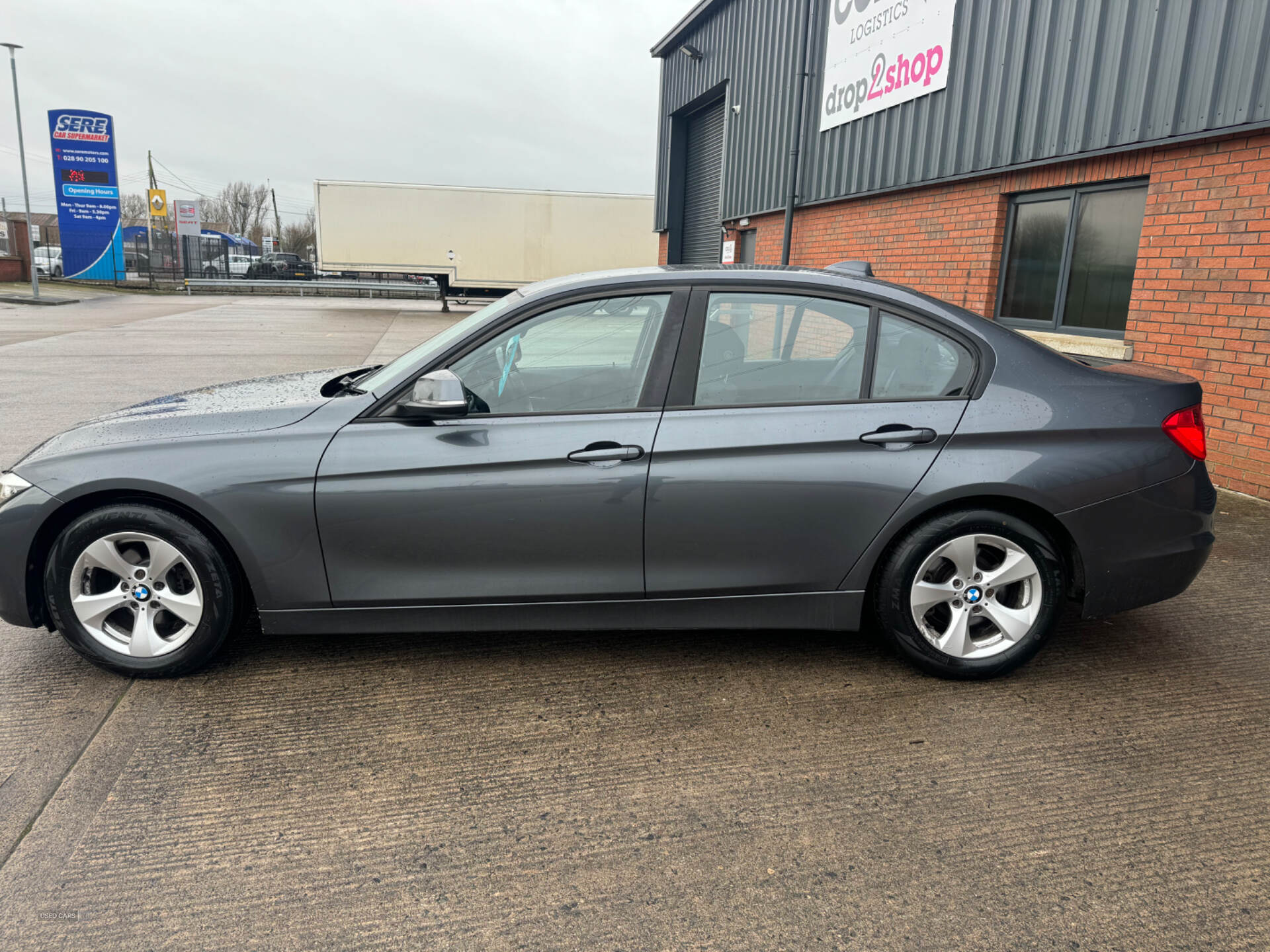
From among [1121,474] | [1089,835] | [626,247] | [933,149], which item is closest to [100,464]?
[1089,835]

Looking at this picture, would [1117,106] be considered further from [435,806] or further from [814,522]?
[435,806]

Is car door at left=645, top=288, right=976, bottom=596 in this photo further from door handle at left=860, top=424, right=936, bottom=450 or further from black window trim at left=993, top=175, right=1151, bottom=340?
black window trim at left=993, top=175, right=1151, bottom=340

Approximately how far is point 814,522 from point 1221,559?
9.93 feet

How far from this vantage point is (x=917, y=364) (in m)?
3.30

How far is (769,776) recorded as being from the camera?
8.95 feet

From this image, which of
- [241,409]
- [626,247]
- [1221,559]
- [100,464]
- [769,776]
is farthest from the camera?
[626,247]

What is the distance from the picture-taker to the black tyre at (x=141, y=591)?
3.08m

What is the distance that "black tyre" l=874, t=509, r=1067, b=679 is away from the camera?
3.22 m

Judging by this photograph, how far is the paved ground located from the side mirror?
3.44 feet

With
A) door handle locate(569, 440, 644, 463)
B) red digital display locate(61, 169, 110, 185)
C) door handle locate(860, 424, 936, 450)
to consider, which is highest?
red digital display locate(61, 169, 110, 185)

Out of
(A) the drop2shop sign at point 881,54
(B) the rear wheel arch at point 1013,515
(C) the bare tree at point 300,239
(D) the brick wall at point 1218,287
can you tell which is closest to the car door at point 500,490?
(B) the rear wheel arch at point 1013,515

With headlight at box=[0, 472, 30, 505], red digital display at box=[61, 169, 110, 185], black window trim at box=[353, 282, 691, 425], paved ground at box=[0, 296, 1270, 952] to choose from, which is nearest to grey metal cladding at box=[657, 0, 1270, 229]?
paved ground at box=[0, 296, 1270, 952]

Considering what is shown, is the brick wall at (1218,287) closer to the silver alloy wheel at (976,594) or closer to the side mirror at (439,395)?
the silver alloy wheel at (976,594)

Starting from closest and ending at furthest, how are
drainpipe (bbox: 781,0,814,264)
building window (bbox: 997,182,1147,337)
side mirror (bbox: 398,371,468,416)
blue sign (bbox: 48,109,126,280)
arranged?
side mirror (bbox: 398,371,468,416), building window (bbox: 997,182,1147,337), drainpipe (bbox: 781,0,814,264), blue sign (bbox: 48,109,126,280)
